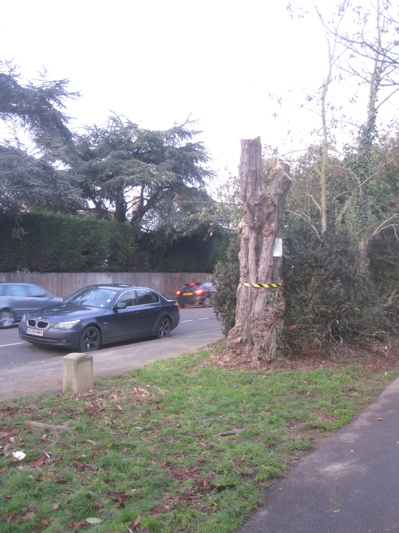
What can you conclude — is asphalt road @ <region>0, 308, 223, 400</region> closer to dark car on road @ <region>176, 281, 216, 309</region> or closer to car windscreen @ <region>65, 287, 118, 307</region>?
car windscreen @ <region>65, 287, 118, 307</region>

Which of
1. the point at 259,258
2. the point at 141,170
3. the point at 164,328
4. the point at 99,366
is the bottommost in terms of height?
the point at 99,366

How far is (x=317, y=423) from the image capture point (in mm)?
6055

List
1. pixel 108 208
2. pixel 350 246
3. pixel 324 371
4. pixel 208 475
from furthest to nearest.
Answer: pixel 108 208
pixel 350 246
pixel 324 371
pixel 208 475

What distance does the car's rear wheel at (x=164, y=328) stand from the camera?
1417 centimetres

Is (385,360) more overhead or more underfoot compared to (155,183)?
more underfoot

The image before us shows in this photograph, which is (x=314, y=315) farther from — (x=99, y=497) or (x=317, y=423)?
(x=99, y=497)

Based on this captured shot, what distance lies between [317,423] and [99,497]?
114 inches

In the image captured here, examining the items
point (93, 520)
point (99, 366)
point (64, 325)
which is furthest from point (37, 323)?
point (93, 520)

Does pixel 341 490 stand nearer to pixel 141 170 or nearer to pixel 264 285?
pixel 264 285

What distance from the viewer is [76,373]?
712cm

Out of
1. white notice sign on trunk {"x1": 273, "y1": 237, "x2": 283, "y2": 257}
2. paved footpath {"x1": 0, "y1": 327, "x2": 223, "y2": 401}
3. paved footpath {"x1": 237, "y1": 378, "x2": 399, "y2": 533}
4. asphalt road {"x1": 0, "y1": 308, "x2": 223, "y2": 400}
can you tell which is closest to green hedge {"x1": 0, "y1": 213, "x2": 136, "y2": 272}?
asphalt road {"x1": 0, "y1": 308, "x2": 223, "y2": 400}

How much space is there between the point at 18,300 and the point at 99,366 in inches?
343

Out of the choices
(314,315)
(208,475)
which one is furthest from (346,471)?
(314,315)

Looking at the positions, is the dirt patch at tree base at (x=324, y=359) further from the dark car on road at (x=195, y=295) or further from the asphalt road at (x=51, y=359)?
the dark car on road at (x=195, y=295)
